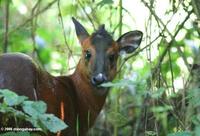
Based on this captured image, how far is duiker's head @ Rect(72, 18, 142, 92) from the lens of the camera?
647cm

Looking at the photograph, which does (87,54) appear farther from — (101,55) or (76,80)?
(76,80)

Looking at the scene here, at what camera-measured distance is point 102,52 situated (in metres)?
6.64

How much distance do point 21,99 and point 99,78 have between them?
7.32 ft

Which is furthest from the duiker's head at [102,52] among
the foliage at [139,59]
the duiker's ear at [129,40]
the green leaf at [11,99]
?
the green leaf at [11,99]

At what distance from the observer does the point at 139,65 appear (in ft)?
27.0

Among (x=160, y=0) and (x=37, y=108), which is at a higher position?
(x=160, y=0)

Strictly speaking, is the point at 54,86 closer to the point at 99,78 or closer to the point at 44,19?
the point at 99,78

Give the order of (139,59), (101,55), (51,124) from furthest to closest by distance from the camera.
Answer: (139,59) → (101,55) → (51,124)

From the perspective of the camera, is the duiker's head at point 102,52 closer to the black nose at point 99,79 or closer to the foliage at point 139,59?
the black nose at point 99,79

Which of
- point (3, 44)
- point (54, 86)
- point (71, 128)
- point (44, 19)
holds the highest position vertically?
point (44, 19)

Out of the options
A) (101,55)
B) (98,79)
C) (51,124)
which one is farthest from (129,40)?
(51,124)

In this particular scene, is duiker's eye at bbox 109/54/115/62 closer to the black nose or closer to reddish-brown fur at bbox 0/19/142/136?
reddish-brown fur at bbox 0/19/142/136

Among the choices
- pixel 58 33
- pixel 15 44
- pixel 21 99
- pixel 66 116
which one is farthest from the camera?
pixel 58 33

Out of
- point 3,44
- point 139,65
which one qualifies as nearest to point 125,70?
point 139,65
